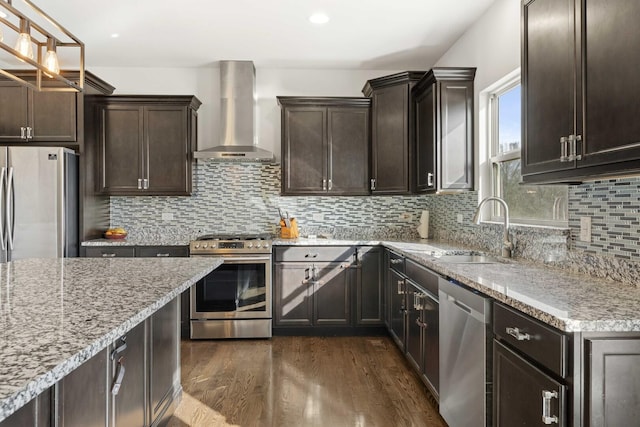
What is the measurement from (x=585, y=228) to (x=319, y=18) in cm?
242

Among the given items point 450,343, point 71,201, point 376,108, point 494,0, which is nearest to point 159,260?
point 450,343

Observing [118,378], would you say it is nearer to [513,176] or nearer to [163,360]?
[163,360]

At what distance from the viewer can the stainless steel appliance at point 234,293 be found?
3.96m

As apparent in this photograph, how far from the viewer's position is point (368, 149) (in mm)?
4348

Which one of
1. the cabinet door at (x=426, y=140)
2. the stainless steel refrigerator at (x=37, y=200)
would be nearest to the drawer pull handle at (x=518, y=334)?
the cabinet door at (x=426, y=140)

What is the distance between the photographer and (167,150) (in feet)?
14.0

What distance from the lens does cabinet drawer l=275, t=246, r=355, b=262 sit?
4035mm

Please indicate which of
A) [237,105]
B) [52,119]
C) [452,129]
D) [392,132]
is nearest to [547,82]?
[452,129]

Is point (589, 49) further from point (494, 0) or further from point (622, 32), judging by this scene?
point (494, 0)

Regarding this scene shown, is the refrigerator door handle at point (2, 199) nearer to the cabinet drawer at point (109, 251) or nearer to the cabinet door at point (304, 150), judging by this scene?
the cabinet drawer at point (109, 251)

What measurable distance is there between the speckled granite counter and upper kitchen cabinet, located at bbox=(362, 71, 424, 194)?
5.32ft

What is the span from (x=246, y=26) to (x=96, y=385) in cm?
299

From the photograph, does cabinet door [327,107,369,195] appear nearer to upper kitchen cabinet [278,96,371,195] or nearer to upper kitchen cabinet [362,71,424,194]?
upper kitchen cabinet [278,96,371,195]

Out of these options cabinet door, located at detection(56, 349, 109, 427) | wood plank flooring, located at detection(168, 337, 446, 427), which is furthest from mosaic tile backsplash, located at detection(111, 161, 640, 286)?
cabinet door, located at detection(56, 349, 109, 427)
